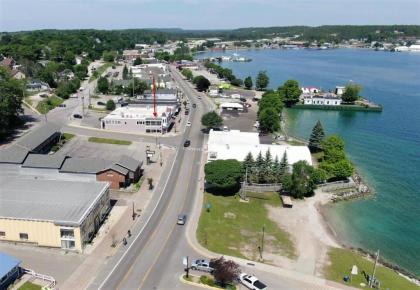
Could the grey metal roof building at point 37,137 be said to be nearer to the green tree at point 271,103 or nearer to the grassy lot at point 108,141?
the grassy lot at point 108,141

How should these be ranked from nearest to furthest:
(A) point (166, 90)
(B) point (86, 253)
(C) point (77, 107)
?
(B) point (86, 253) < (C) point (77, 107) < (A) point (166, 90)

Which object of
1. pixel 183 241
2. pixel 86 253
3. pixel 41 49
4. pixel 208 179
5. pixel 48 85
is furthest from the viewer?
pixel 41 49

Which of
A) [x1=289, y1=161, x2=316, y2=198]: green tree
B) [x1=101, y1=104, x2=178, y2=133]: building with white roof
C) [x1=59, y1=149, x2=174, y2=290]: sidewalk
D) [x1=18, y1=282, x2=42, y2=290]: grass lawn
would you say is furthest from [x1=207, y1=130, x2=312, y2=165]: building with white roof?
[x1=18, y1=282, x2=42, y2=290]: grass lawn

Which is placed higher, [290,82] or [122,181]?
[290,82]

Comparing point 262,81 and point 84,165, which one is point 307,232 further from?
point 262,81

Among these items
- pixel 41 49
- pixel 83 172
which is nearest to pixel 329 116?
pixel 83 172

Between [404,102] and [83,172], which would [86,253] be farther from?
[404,102]

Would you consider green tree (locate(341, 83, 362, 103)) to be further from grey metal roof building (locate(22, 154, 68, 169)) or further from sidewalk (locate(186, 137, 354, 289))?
grey metal roof building (locate(22, 154, 68, 169))
